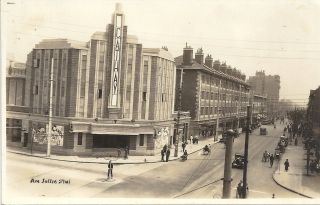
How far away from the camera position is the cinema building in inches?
1256

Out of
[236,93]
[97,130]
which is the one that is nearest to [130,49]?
[97,130]

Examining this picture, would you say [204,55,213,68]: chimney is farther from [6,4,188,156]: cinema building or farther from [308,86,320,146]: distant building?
[6,4,188,156]: cinema building

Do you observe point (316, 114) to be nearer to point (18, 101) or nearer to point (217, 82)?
point (217, 82)

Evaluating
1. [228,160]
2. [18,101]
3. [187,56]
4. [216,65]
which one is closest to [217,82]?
[216,65]

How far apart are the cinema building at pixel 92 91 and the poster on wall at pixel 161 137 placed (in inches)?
78.1

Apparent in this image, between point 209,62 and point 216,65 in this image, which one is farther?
point 216,65

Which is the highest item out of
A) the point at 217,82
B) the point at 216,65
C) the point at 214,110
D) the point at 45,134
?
the point at 216,65

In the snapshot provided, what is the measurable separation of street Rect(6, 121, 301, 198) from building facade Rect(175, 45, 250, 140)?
16.9 metres

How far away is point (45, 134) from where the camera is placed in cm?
3275

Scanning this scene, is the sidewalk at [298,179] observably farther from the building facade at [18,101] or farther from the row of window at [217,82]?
the building facade at [18,101]

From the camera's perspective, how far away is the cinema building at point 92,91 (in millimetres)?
31891

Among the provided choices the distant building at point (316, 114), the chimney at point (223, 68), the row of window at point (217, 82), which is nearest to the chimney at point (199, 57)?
the row of window at point (217, 82)

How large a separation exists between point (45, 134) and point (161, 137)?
1049cm

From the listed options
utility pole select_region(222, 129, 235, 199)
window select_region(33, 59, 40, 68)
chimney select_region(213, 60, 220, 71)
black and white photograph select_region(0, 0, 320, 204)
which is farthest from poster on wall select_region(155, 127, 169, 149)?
chimney select_region(213, 60, 220, 71)
